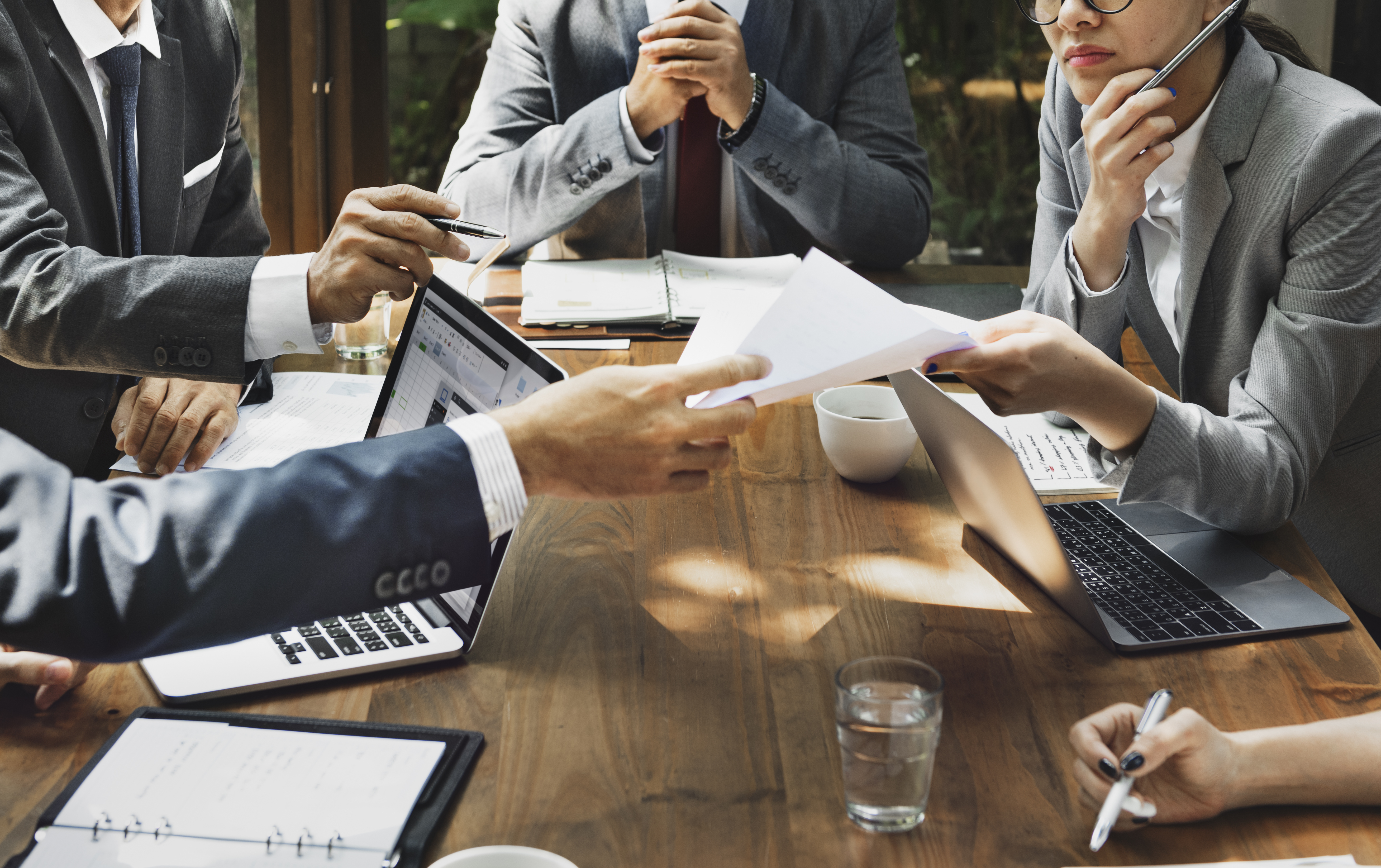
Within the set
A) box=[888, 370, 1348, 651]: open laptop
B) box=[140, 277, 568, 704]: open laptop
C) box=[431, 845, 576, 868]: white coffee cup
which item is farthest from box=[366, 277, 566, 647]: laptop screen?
box=[888, 370, 1348, 651]: open laptop

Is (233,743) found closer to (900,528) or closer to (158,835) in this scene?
(158,835)

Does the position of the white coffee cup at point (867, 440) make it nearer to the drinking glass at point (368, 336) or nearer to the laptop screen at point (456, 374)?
the laptop screen at point (456, 374)

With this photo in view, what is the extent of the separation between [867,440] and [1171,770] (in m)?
0.56

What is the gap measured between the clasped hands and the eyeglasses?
58 centimetres

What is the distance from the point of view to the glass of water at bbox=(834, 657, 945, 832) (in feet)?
2.41

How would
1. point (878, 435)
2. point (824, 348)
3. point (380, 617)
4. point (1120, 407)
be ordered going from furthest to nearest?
point (878, 435) < point (1120, 407) < point (380, 617) < point (824, 348)

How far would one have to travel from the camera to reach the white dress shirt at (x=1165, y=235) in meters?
1.39

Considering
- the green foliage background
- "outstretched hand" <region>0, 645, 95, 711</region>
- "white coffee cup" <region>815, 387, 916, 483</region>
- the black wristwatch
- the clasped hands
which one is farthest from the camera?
the green foliage background

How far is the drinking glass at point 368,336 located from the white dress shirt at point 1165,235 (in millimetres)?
1033

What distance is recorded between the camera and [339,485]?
2.66 feet

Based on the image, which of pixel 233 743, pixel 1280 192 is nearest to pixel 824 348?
pixel 233 743

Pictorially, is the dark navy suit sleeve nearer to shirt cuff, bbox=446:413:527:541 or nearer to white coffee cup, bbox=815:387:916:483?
shirt cuff, bbox=446:413:527:541

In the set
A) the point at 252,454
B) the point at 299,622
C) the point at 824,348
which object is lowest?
the point at 252,454

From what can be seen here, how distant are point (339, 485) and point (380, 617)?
22 cm
